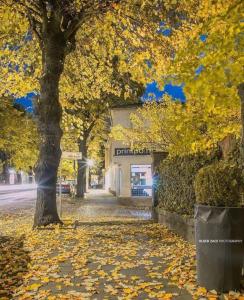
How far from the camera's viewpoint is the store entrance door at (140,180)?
123ft

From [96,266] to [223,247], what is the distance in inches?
118

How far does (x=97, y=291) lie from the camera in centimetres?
711

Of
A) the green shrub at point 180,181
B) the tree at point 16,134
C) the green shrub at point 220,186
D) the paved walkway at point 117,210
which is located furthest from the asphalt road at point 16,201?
the green shrub at point 220,186

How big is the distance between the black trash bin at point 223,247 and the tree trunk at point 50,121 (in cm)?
937

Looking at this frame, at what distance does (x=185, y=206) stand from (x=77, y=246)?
3.76 m

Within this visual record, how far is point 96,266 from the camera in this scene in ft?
29.3

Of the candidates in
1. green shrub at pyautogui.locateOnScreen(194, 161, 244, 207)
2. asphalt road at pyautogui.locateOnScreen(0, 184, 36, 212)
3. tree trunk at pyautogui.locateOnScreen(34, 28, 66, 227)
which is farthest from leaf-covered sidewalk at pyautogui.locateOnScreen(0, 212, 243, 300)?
asphalt road at pyautogui.locateOnScreen(0, 184, 36, 212)

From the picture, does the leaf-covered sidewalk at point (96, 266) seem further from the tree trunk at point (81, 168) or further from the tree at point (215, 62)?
the tree trunk at point (81, 168)

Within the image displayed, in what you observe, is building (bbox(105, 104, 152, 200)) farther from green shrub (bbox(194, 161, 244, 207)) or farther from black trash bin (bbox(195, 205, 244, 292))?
black trash bin (bbox(195, 205, 244, 292))

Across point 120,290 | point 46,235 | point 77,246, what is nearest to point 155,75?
point 46,235

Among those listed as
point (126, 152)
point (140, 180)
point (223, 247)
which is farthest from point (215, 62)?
point (140, 180)

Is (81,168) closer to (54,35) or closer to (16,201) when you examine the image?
(16,201)

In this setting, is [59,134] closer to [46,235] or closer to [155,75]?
[46,235]

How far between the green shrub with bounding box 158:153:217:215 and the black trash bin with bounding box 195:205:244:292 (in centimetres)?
559
